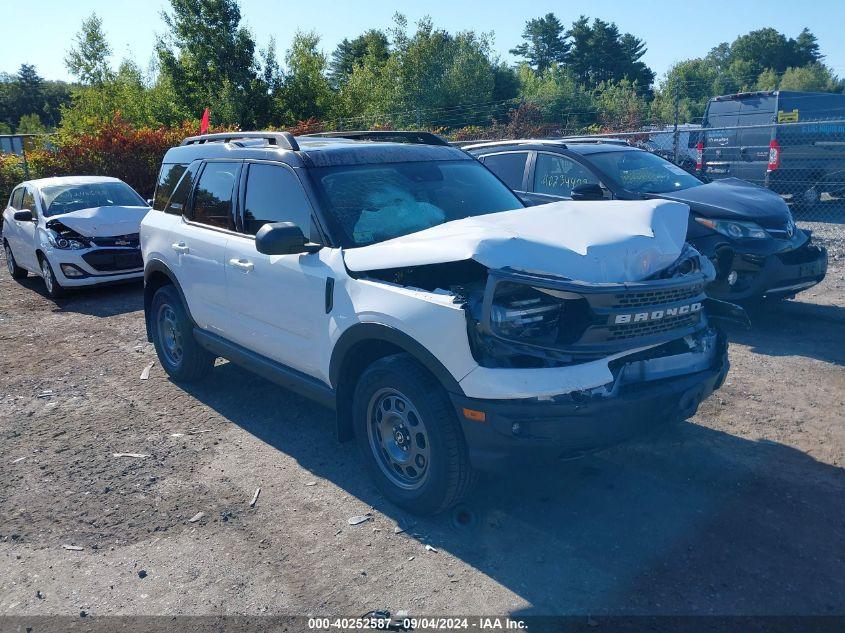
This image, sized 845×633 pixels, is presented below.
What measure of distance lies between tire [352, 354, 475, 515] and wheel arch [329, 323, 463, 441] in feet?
0.38

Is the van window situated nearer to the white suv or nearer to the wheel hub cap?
the white suv

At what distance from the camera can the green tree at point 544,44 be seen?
81.4 metres

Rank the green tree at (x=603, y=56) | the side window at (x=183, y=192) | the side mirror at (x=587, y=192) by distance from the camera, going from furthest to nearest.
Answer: the green tree at (x=603, y=56) → the side mirror at (x=587, y=192) → the side window at (x=183, y=192)

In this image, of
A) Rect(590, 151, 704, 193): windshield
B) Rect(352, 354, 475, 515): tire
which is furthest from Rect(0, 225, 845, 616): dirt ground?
Rect(590, 151, 704, 193): windshield

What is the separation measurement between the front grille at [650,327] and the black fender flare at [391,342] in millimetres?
792

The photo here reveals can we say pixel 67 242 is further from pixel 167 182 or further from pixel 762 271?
pixel 762 271

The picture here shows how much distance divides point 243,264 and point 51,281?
690 centimetres

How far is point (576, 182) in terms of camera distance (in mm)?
7887

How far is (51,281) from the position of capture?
34.5 ft

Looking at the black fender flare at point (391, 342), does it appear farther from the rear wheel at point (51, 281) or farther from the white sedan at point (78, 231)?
the rear wheel at point (51, 281)

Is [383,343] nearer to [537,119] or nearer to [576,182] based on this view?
[576,182]

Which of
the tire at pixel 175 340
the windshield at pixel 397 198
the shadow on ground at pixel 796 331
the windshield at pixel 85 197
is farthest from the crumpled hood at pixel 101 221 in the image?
the shadow on ground at pixel 796 331

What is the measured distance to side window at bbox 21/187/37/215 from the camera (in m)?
11.3

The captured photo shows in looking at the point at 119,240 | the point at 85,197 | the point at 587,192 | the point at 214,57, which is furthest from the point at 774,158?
the point at 214,57
